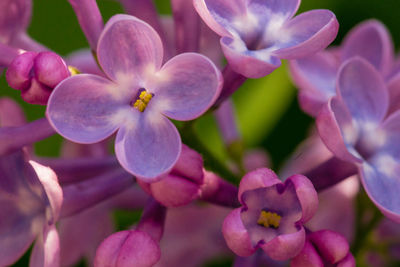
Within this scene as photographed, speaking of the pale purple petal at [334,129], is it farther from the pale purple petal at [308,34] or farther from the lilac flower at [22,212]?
the lilac flower at [22,212]

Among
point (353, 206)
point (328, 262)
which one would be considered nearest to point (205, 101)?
point (328, 262)

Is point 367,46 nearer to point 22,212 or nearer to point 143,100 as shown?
point 143,100

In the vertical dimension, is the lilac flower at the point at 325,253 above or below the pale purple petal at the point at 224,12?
below

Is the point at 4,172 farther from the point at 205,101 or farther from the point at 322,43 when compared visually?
the point at 322,43

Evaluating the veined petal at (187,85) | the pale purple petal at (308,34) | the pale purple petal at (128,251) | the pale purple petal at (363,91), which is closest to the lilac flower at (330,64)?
the pale purple petal at (363,91)

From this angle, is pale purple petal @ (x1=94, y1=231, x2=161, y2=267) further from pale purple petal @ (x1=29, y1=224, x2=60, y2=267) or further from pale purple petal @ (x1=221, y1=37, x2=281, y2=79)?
pale purple petal @ (x1=221, y1=37, x2=281, y2=79)

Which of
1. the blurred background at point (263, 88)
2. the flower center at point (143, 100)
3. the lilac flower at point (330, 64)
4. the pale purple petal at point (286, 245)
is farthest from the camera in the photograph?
the blurred background at point (263, 88)
